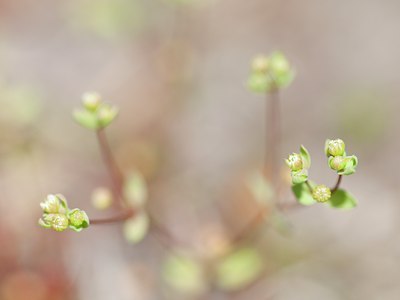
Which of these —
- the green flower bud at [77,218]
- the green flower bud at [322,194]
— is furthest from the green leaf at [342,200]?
the green flower bud at [77,218]

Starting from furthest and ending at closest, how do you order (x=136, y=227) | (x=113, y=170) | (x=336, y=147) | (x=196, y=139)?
1. (x=196, y=139)
2. (x=113, y=170)
3. (x=136, y=227)
4. (x=336, y=147)

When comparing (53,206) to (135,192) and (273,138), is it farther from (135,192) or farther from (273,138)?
(273,138)

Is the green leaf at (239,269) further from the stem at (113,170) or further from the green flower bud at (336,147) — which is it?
the green flower bud at (336,147)

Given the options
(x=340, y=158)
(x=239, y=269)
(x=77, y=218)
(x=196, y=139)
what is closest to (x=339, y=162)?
(x=340, y=158)

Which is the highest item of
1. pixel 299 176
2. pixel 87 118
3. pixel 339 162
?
pixel 339 162

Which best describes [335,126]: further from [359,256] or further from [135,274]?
[135,274]

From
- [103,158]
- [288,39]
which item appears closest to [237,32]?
[288,39]

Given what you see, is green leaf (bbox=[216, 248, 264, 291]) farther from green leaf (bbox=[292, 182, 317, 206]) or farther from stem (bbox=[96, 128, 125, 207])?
green leaf (bbox=[292, 182, 317, 206])

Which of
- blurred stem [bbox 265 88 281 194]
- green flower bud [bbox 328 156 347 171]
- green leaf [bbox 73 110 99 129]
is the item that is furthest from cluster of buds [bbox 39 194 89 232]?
blurred stem [bbox 265 88 281 194]
